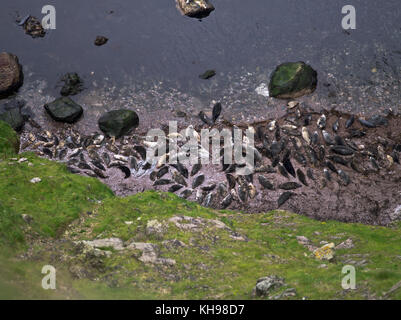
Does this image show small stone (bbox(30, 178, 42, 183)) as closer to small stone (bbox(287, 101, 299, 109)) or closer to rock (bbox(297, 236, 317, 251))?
rock (bbox(297, 236, 317, 251))

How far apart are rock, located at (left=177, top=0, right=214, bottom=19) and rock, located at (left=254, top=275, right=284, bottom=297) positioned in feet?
37.1

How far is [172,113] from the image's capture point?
13391 millimetres

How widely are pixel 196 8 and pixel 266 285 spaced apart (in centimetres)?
1151

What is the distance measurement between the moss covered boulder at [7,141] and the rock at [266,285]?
809 cm

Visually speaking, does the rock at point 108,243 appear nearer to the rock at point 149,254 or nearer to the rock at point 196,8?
the rock at point 149,254

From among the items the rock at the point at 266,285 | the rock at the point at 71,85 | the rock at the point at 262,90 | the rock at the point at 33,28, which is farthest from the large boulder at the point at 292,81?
the rock at the point at 33,28

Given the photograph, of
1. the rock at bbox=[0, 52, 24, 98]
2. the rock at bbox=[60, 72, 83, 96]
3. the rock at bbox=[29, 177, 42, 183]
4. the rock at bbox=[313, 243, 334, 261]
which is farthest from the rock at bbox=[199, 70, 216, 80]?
the rock at bbox=[313, 243, 334, 261]

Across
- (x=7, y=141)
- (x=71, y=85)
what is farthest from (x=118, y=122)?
(x=7, y=141)

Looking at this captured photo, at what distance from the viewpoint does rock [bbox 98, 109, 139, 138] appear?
12859 millimetres

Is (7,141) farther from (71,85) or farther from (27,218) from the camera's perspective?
(27,218)

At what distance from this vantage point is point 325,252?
26.6 ft

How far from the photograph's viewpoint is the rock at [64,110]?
43.2 ft
